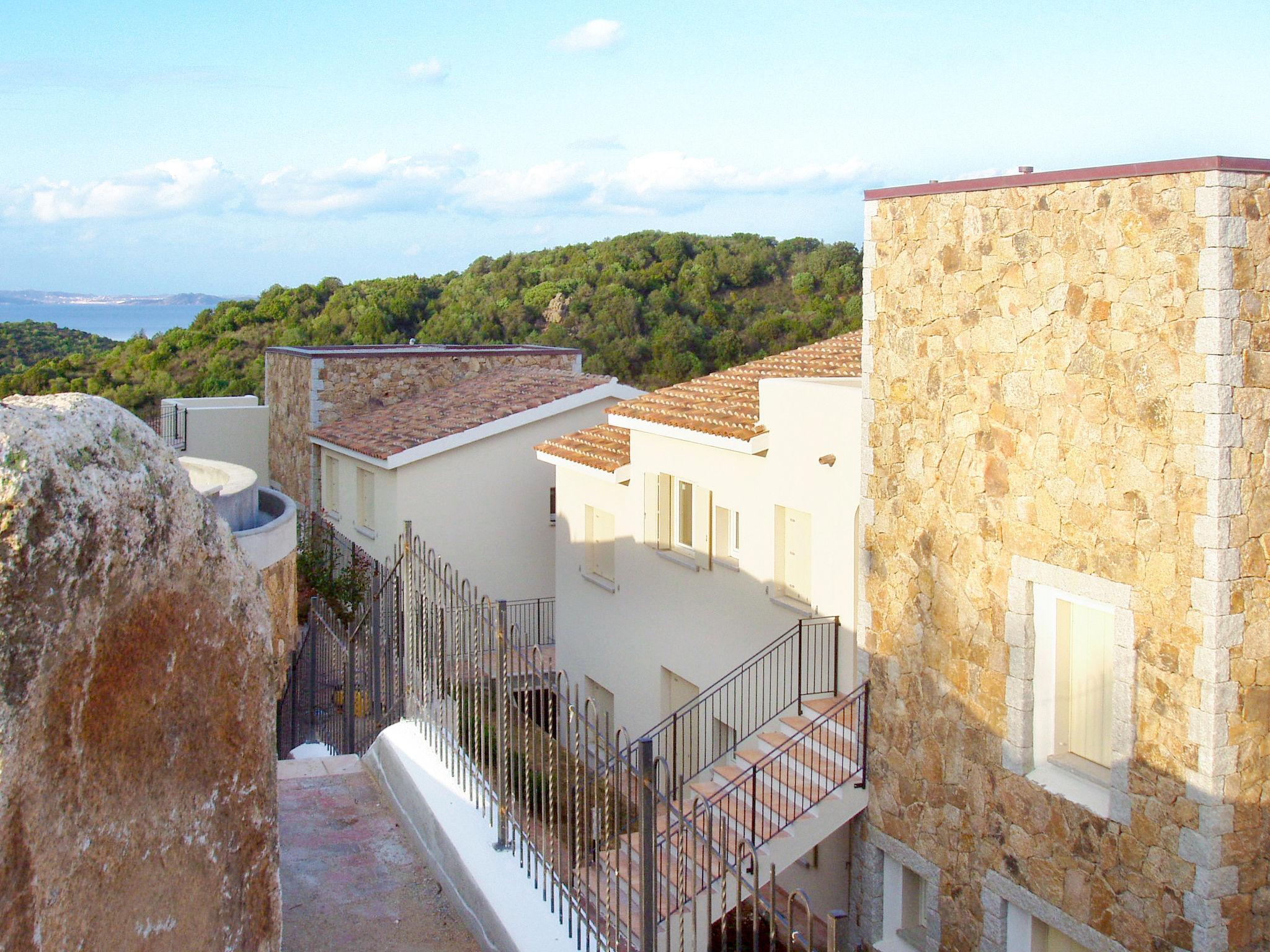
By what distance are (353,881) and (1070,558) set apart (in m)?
5.19

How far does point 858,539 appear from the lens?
37.9ft

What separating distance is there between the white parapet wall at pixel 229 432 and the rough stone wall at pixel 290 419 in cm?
31

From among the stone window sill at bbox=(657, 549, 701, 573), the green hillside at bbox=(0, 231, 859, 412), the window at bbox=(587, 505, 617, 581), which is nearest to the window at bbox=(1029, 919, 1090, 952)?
the stone window sill at bbox=(657, 549, 701, 573)

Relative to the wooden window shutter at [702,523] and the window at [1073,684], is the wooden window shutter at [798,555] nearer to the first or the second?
the wooden window shutter at [702,523]

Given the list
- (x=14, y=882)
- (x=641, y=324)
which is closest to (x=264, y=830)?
(x=14, y=882)

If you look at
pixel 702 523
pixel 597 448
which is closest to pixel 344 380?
pixel 597 448

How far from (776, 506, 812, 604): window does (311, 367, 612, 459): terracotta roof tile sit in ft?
29.5

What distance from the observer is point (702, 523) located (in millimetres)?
14977

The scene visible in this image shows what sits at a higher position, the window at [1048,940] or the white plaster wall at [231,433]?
the white plaster wall at [231,433]

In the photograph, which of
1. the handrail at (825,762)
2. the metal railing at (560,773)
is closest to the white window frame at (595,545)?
the metal railing at (560,773)

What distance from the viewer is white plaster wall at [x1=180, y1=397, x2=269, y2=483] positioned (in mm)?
27953

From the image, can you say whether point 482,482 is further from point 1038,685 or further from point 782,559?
point 1038,685

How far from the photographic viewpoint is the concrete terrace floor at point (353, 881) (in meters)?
5.53

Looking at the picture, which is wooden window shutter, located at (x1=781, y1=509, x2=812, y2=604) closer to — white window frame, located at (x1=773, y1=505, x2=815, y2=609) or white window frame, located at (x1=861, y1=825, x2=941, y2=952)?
white window frame, located at (x1=773, y1=505, x2=815, y2=609)
